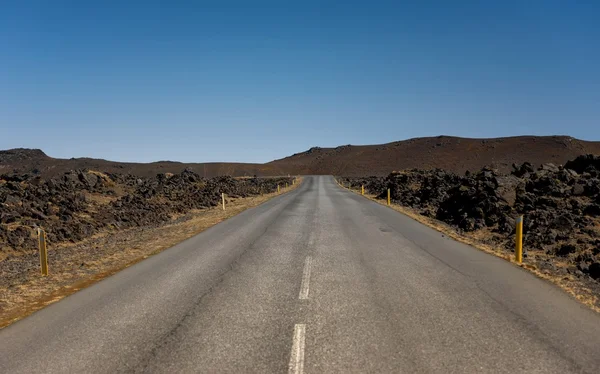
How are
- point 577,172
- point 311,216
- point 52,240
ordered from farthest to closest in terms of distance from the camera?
1. point 577,172
2. point 311,216
3. point 52,240

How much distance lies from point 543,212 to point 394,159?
449ft

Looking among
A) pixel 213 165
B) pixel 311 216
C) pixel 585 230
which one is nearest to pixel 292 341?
pixel 585 230

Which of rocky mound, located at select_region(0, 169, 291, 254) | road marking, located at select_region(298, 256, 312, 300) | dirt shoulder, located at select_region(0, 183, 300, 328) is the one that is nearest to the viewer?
road marking, located at select_region(298, 256, 312, 300)

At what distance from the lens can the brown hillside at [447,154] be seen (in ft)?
396

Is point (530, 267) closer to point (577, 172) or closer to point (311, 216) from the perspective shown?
point (311, 216)

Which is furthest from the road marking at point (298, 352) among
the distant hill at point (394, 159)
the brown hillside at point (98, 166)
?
the brown hillside at point (98, 166)

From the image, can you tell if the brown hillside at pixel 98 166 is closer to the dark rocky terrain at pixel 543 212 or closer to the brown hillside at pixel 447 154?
the brown hillside at pixel 447 154

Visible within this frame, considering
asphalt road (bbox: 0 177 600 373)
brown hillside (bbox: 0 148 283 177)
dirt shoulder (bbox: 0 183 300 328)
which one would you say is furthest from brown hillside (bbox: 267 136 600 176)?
asphalt road (bbox: 0 177 600 373)

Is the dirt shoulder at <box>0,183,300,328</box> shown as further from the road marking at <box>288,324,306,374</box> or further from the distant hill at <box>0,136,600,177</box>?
the distant hill at <box>0,136,600,177</box>

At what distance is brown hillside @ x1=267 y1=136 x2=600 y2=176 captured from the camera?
120625 millimetres

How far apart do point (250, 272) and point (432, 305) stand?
162 inches

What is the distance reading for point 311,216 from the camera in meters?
22.8

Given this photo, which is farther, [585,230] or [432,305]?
[585,230]

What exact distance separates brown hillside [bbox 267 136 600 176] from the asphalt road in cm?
9939
